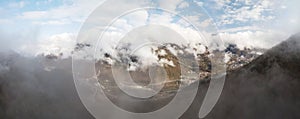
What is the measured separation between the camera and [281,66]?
198250 mm

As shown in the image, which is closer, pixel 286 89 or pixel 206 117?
pixel 286 89

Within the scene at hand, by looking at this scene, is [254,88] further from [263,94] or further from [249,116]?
[249,116]

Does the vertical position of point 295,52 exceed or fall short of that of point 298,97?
it exceeds it

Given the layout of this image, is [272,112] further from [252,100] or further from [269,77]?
[269,77]

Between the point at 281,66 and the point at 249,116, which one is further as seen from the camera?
the point at 281,66

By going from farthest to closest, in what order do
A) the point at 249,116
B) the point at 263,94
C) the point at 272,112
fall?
the point at 263,94
the point at 249,116
the point at 272,112

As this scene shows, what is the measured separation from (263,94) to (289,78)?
16544 millimetres

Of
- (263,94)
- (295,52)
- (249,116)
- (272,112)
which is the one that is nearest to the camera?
(272,112)

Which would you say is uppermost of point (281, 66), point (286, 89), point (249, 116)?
point (281, 66)

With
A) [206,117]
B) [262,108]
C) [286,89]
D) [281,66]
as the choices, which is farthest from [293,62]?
[206,117]

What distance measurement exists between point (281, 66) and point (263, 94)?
25.0 meters

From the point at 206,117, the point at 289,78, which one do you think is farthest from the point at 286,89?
the point at 206,117

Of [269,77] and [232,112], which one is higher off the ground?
[269,77]

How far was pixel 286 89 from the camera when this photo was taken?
174625 mm
